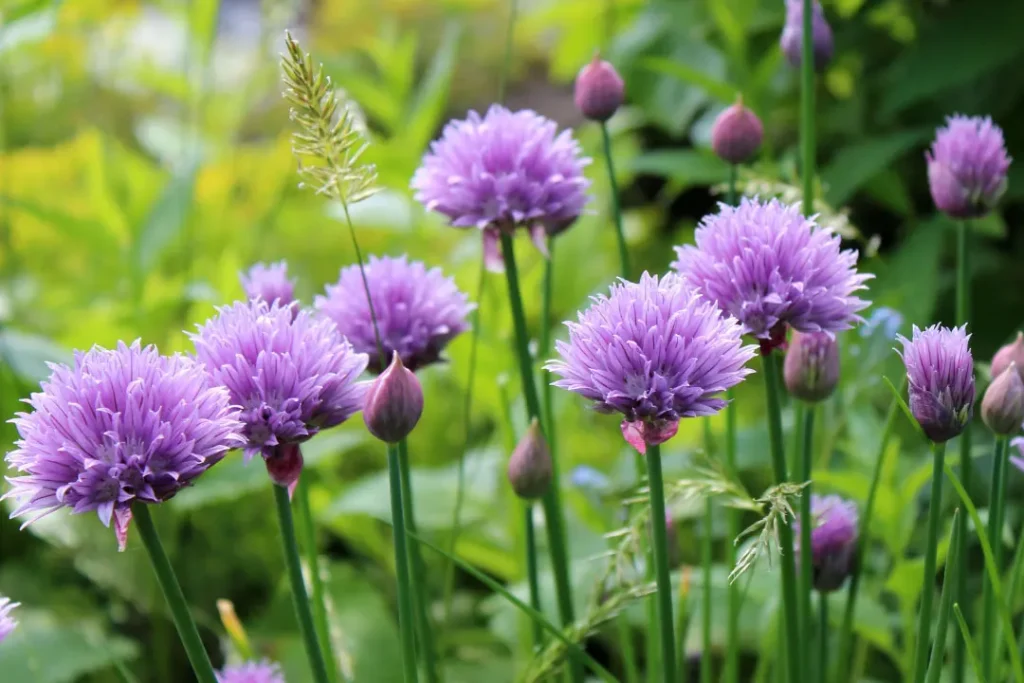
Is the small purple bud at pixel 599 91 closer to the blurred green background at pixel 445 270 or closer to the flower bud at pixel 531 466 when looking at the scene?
the blurred green background at pixel 445 270

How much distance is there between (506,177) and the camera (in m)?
0.60

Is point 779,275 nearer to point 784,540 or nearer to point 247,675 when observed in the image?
point 784,540

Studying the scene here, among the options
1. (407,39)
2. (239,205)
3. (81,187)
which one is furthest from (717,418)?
(81,187)

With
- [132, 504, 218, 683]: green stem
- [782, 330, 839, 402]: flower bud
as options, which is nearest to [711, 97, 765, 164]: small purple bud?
[782, 330, 839, 402]: flower bud

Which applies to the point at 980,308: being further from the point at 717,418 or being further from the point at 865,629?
the point at 865,629

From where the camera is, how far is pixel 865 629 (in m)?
0.84

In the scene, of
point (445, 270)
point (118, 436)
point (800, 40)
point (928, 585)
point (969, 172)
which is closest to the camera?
point (118, 436)

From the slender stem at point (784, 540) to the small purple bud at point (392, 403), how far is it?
0.56ft

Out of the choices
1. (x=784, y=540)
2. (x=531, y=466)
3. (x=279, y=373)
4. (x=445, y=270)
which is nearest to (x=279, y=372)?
(x=279, y=373)

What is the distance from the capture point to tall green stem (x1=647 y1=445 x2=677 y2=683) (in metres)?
0.44

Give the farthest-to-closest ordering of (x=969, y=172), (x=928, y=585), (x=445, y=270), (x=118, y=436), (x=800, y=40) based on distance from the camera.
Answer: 1. (x=445, y=270)
2. (x=800, y=40)
3. (x=969, y=172)
4. (x=928, y=585)
5. (x=118, y=436)

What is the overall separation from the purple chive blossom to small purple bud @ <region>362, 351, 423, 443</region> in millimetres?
170

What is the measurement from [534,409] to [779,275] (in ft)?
0.61

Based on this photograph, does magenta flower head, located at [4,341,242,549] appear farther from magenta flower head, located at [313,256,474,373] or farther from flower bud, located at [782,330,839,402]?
flower bud, located at [782,330,839,402]
